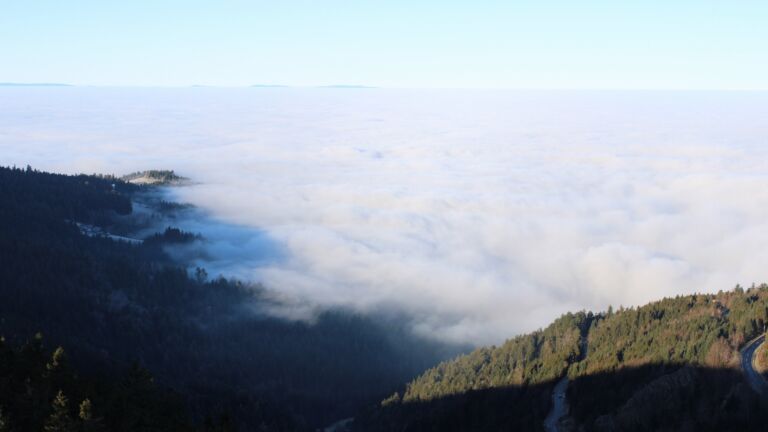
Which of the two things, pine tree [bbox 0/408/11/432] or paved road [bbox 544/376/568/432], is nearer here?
pine tree [bbox 0/408/11/432]

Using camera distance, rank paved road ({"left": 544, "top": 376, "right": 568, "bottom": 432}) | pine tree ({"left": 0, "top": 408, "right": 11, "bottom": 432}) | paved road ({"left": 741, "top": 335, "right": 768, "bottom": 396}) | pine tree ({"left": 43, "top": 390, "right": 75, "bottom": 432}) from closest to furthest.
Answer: pine tree ({"left": 0, "top": 408, "right": 11, "bottom": 432}) → pine tree ({"left": 43, "top": 390, "right": 75, "bottom": 432}) → paved road ({"left": 741, "top": 335, "right": 768, "bottom": 396}) → paved road ({"left": 544, "top": 376, "right": 568, "bottom": 432})

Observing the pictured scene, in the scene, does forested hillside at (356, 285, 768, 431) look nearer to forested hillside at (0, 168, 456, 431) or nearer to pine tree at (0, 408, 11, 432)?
forested hillside at (0, 168, 456, 431)

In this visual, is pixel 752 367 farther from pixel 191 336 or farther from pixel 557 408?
pixel 191 336

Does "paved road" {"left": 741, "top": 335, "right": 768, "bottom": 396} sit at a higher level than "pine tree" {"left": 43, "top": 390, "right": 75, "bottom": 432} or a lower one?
lower

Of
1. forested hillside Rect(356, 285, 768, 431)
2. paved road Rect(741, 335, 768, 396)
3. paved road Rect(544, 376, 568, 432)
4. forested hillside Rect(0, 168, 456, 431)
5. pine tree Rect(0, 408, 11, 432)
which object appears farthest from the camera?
forested hillside Rect(0, 168, 456, 431)

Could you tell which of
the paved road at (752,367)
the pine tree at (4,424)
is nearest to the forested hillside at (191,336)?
the pine tree at (4,424)

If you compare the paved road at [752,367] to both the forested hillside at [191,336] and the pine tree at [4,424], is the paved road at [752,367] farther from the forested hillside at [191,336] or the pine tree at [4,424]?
the forested hillside at [191,336]

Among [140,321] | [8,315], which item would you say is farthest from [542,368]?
[140,321]

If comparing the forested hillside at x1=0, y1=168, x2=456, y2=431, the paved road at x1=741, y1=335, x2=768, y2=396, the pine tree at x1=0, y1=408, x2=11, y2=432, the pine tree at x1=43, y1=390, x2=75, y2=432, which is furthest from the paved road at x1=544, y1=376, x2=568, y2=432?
the pine tree at x1=0, y1=408, x2=11, y2=432
